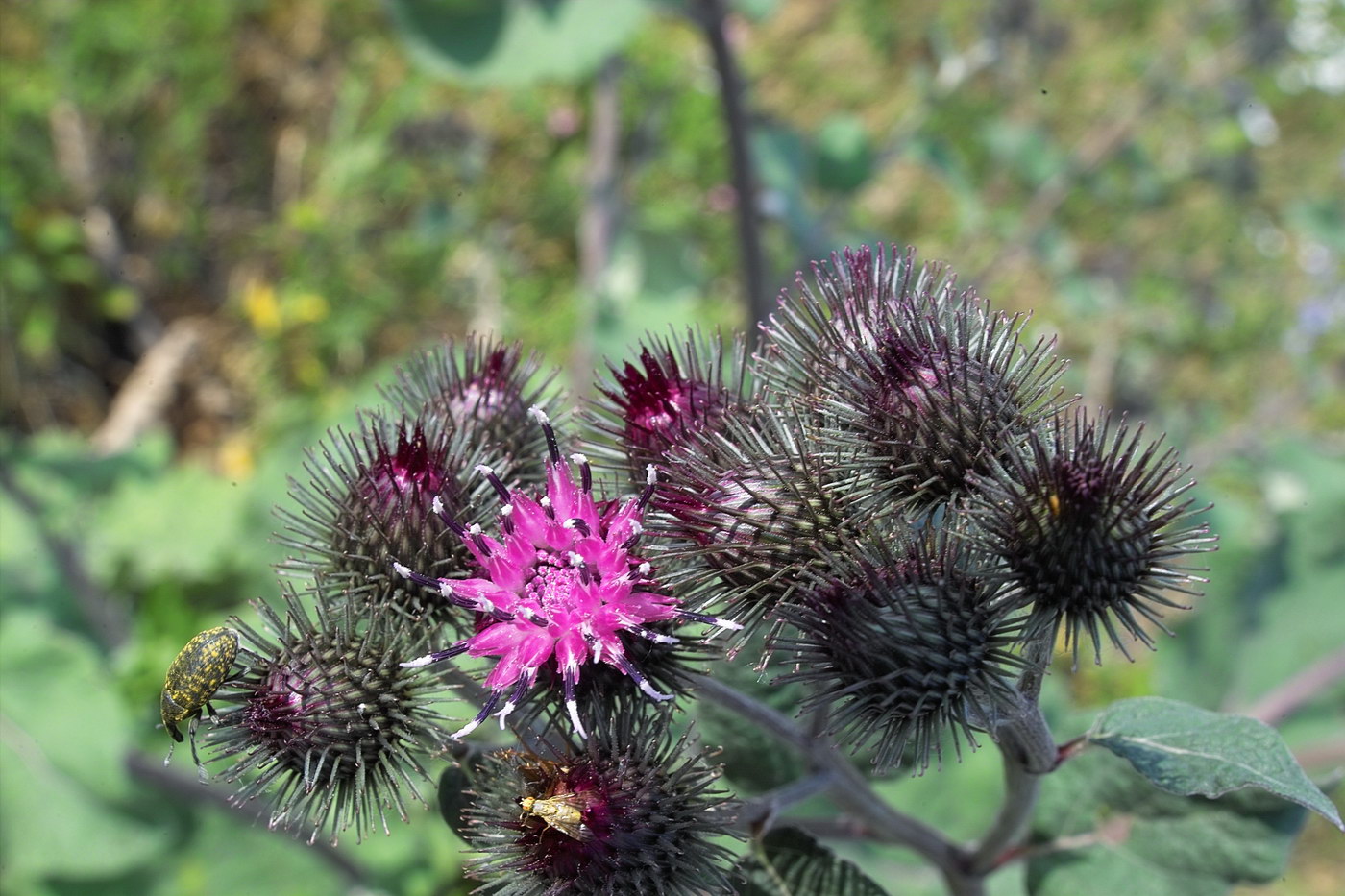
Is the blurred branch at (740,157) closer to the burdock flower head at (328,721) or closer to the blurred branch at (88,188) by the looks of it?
the burdock flower head at (328,721)

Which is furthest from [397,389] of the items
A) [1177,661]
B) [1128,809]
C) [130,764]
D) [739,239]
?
[1177,661]

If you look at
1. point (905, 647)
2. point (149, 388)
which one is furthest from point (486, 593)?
point (149, 388)

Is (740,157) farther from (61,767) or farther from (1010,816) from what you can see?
(61,767)

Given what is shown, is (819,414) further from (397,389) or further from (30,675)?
(30,675)

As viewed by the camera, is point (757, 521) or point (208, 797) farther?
point (208, 797)

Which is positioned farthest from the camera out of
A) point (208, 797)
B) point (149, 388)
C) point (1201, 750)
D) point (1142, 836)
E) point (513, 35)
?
point (149, 388)

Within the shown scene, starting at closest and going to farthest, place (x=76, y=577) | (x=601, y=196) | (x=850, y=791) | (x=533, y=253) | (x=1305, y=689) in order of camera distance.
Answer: (x=850, y=791) < (x=1305, y=689) < (x=76, y=577) < (x=601, y=196) < (x=533, y=253)

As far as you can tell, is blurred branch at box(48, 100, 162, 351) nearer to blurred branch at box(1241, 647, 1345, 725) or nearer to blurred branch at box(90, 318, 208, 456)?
blurred branch at box(90, 318, 208, 456)
